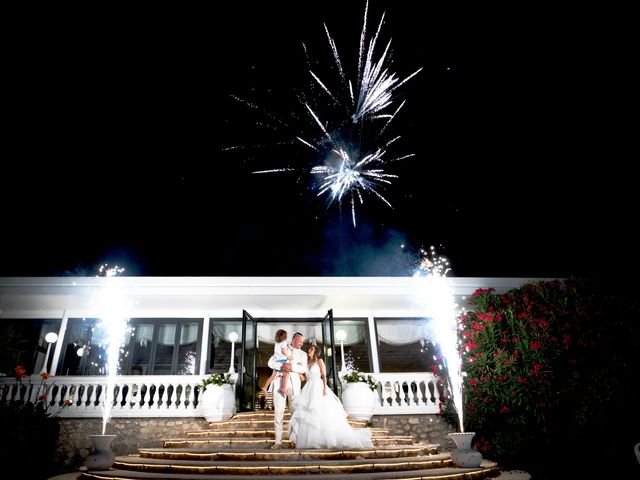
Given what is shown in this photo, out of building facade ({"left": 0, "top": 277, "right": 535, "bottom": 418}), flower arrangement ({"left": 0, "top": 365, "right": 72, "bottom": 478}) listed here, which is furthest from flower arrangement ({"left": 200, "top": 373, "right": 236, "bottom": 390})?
flower arrangement ({"left": 0, "top": 365, "right": 72, "bottom": 478})

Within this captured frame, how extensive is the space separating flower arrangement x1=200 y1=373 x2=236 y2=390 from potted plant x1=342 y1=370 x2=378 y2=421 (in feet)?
8.80

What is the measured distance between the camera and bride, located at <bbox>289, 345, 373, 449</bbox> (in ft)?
19.5

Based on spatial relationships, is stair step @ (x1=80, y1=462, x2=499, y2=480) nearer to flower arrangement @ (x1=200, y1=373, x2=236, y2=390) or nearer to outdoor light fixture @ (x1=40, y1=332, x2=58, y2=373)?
flower arrangement @ (x1=200, y1=373, x2=236, y2=390)

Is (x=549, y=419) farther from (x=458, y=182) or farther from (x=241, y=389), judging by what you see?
(x=458, y=182)

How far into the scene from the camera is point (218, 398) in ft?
28.2

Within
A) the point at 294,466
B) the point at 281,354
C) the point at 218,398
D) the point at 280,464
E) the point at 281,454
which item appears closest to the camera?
the point at 294,466

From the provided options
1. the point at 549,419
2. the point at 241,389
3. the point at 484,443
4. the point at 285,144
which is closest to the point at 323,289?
the point at 241,389

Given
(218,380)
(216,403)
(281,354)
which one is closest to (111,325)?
(218,380)

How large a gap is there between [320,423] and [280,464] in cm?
95

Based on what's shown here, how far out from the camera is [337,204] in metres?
22.2

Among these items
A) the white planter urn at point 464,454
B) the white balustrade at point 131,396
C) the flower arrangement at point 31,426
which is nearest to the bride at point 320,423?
the white planter urn at point 464,454

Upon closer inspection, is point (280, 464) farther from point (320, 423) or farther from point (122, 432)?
point (122, 432)

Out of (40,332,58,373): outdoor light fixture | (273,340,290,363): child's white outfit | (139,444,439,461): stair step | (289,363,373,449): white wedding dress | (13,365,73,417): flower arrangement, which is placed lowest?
(139,444,439,461): stair step

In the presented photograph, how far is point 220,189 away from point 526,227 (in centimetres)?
1317
